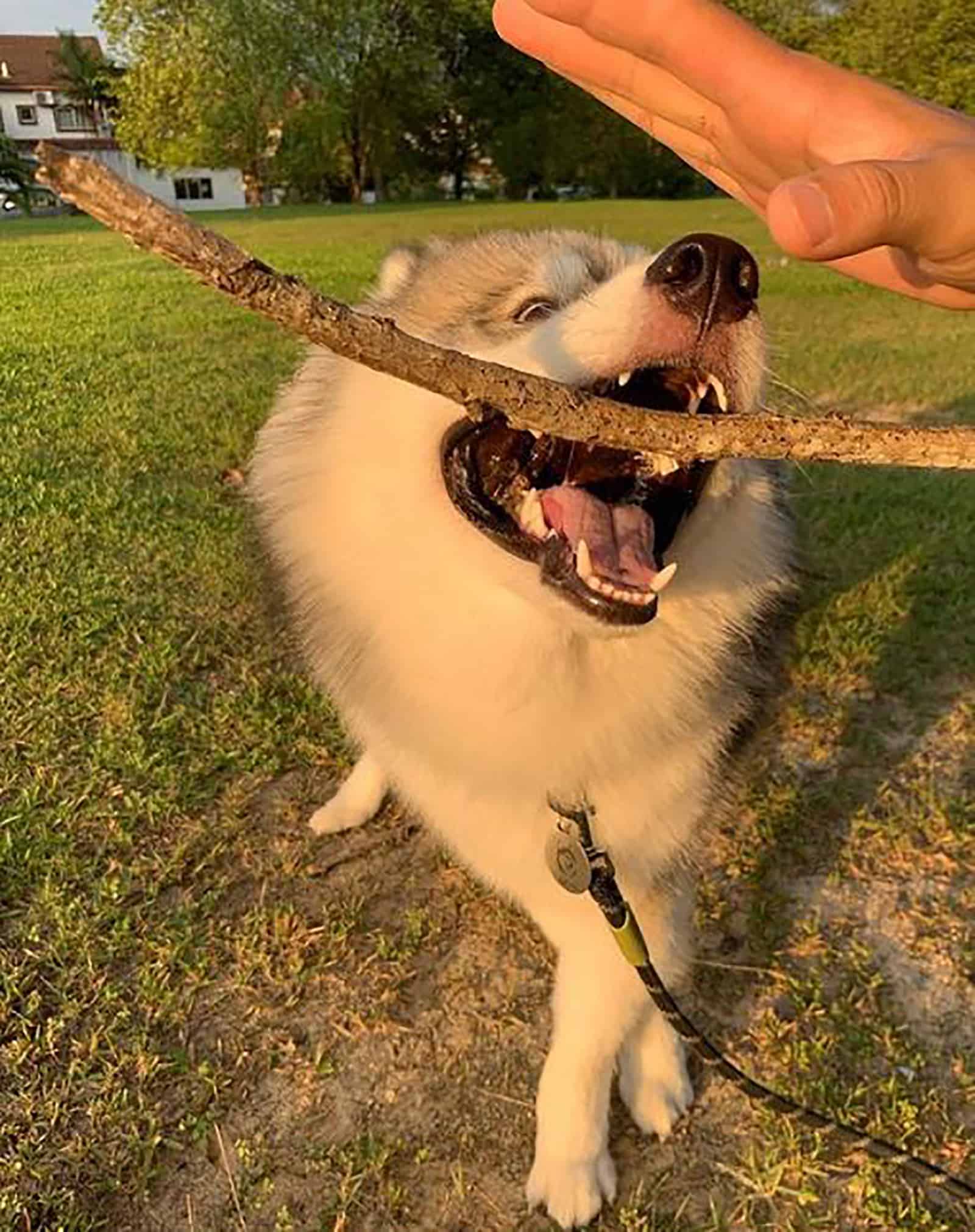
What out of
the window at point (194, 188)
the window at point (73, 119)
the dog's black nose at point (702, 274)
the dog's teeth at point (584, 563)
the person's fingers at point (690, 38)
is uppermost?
the person's fingers at point (690, 38)

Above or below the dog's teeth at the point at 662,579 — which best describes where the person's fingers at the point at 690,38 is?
above

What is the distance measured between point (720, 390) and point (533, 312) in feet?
1.51

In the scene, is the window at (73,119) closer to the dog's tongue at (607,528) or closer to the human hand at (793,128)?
the dog's tongue at (607,528)

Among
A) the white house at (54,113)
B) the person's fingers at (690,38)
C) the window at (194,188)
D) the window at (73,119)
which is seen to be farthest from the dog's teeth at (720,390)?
the window at (73,119)

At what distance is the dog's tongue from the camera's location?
5.08ft

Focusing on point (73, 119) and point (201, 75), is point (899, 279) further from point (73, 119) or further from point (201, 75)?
point (73, 119)

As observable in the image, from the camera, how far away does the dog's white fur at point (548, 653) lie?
1620mm

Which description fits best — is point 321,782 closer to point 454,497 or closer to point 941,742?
point 454,497

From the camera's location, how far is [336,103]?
3269cm

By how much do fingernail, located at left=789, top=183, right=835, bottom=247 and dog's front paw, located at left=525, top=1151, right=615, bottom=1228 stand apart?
1602 mm

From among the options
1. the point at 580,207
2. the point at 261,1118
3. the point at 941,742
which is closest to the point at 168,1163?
the point at 261,1118

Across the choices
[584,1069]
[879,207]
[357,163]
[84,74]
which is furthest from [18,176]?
[84,74]

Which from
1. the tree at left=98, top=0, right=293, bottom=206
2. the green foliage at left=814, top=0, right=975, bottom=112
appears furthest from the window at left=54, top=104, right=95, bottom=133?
the green foliage at left=814, top=0, right=975, bottom=112

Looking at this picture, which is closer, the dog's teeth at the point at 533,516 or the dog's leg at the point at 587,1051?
the dog's teeth at the point at 533,516
